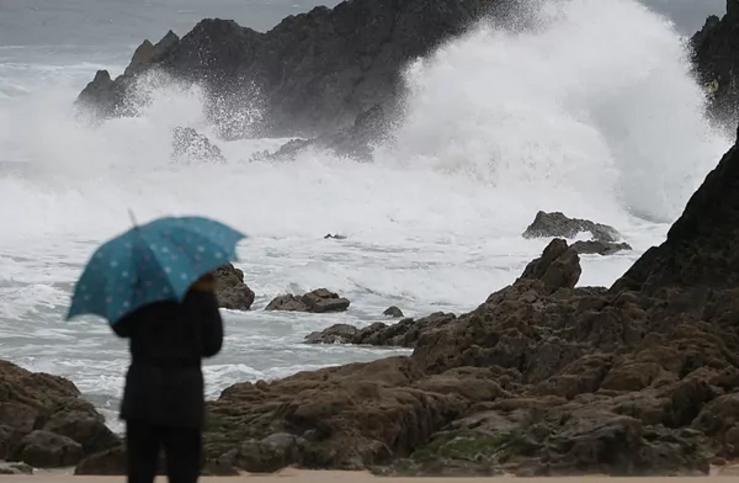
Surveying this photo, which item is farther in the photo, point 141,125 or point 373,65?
point 373,65

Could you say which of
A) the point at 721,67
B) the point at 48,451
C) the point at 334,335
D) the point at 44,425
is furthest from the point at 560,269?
the point at 721,67

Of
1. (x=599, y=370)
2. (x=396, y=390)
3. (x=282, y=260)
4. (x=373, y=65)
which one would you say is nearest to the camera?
(x=396, y=390)

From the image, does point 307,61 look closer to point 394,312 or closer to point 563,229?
point 563,229

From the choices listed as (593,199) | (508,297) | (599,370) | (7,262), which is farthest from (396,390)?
(593,199)

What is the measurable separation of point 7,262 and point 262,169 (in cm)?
1684

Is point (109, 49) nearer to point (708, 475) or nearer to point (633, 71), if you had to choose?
point (633, 71)

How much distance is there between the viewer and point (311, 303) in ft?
63.8

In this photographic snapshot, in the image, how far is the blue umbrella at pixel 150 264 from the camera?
15.6 feet

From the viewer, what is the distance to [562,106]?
1567 inches

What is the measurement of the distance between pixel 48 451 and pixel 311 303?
10.6m

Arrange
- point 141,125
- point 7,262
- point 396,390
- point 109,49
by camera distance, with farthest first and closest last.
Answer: point 109,49 < point 141,125 < point 7,262 < point 396,390

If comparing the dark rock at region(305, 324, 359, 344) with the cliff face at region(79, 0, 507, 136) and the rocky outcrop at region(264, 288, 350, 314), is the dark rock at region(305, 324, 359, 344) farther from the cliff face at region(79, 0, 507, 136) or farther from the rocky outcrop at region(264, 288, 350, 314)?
the cliff face at region(79, 0, 507, 136)

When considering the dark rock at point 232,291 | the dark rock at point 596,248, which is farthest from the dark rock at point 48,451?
the dark rock at point 596,248

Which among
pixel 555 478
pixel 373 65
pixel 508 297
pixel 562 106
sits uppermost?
pixel 373 65
